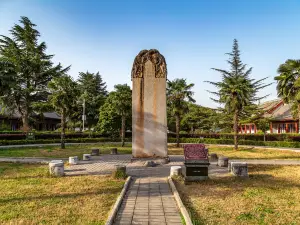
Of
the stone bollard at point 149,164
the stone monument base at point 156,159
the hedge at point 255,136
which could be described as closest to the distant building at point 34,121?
the hedge at point 255,136

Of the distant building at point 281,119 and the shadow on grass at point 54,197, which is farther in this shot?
the distant building at point 281,119

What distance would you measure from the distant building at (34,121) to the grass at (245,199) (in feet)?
123

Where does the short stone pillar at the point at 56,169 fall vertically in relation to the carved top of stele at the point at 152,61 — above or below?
below

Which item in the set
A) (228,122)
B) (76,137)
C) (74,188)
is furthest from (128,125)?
(74,188)

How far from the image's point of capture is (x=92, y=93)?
51625mm

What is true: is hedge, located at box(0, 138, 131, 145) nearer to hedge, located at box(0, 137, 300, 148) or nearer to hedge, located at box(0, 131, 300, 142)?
hedge, located at box(0, 137, 300, 148)

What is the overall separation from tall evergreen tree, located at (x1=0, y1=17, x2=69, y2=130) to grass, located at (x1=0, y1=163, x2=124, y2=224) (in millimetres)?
30563

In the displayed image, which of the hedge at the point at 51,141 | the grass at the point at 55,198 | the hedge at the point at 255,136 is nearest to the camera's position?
the grass at the point at 55,198

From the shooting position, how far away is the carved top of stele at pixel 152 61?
15.0 metres

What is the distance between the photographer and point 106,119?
31000 millimetres

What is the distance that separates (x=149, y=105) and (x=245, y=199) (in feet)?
27.5

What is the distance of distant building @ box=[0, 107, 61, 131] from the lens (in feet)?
136

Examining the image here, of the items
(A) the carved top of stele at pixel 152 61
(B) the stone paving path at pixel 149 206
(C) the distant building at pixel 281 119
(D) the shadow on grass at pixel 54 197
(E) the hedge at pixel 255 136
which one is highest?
(A) the carved top of stele at pixel 152 61

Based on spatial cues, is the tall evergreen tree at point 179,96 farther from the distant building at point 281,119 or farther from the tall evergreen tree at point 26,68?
the tall evergreen tree at point 26,68
